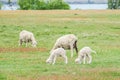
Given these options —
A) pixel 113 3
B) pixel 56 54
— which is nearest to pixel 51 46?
pixel 56 54

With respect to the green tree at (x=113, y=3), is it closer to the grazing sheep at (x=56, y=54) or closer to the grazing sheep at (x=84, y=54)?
the grazing sheep at (x=84, y=54)

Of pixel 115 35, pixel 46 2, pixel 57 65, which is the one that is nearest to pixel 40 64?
pixel 57 65

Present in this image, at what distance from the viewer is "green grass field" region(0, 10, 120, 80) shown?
21.2 meters

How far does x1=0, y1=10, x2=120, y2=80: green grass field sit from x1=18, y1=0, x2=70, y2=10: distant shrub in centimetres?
5925

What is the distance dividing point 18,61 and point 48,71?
3.94 m

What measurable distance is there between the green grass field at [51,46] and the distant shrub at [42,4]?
5925 centimetres

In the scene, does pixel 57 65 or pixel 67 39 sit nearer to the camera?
pixel 57 65

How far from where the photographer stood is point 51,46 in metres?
34.2

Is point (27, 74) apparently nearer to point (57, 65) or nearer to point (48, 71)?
Result: point (48, 71)

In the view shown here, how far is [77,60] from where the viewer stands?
79.5 ft

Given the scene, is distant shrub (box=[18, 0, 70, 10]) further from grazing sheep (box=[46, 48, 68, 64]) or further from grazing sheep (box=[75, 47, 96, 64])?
grazing sheep (box=[46, 48, 68, 64])

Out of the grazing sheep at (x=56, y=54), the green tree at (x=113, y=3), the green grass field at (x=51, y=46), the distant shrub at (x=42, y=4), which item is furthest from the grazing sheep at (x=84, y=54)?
the green tree at (x=113, y=3)

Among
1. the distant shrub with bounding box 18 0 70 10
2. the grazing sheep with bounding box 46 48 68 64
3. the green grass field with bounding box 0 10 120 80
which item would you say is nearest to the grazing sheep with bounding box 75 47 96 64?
the green grass field with bounding box 0 10 120 80

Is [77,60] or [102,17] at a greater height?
[77,60]
